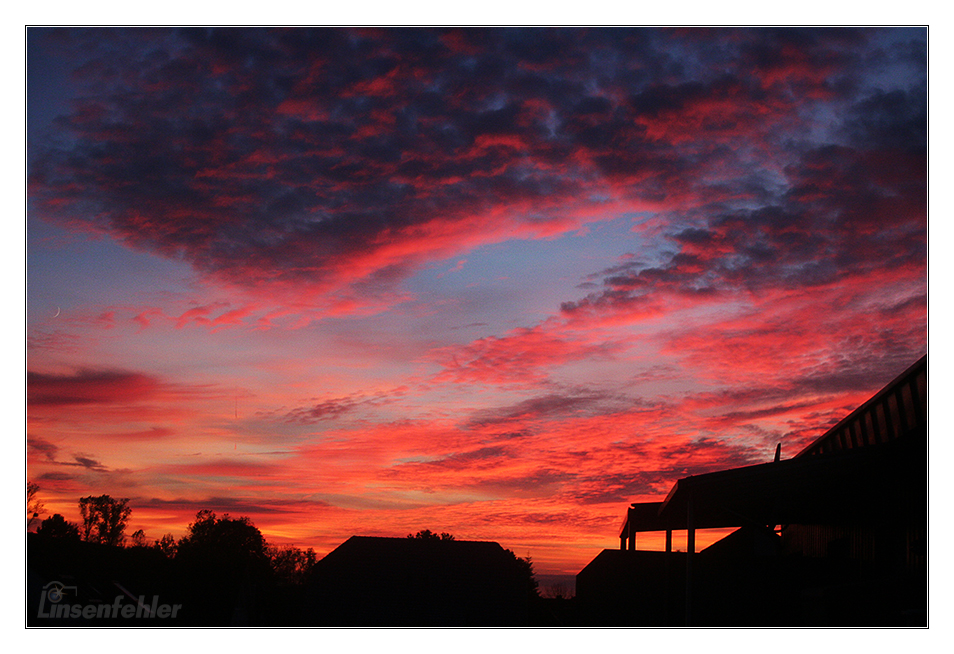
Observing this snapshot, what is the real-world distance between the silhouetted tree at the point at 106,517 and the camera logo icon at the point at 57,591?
59940 mm

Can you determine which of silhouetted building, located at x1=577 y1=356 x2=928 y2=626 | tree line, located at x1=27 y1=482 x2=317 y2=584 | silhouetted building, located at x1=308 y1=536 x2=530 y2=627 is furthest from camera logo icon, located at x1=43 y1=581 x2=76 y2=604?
tree line, located at x1=27 y1=482 x2=317 y2=584

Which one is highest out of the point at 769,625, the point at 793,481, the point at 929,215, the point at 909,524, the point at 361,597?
the point at 929,215

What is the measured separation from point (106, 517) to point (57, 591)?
6320 centimetres

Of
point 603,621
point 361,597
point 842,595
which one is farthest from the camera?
point 361,597

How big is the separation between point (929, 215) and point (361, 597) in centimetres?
3461

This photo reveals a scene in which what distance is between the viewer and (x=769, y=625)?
1884 centimetres

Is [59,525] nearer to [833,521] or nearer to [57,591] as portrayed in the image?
[57,591]

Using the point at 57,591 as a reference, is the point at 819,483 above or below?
above

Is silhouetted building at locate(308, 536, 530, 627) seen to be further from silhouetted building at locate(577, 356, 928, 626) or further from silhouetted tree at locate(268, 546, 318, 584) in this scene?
silhouetted tree at locate(268, 546, 318, 584)

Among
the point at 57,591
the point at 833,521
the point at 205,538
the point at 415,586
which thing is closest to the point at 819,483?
the point at 833,521

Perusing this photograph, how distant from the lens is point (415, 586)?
41344 millimetres

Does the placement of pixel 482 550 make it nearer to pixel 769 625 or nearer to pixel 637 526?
pixel 637 526

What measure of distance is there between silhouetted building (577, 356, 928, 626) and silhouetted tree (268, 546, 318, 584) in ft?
241

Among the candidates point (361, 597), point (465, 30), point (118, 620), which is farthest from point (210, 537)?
point (465, 30)
